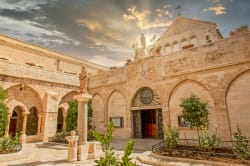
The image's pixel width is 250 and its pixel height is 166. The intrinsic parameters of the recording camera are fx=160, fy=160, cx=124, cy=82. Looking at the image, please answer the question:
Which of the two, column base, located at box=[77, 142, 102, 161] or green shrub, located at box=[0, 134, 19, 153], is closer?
column base, located at box=[77, 142, 102, 161]

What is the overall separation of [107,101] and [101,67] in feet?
45.8

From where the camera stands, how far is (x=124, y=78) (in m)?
15.7

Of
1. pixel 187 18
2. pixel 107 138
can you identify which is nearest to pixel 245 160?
pixel 107 138

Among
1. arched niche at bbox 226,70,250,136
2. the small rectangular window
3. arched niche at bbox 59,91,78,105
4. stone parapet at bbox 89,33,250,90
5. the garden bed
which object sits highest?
stone parapet at bbox 89,33,250,90

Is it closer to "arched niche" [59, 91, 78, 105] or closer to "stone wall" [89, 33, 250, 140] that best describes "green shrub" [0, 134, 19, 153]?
"arched niche" [59, 91, 78, 105]

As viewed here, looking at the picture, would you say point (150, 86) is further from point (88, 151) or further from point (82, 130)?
point (88, 151)

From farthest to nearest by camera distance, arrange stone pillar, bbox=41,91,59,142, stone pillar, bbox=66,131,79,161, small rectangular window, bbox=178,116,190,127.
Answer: stone pillar, bbox=41,91,59,142
small rectangular window, bbox=178,116,190,127
stone pillar, bbox=66,131,79,161

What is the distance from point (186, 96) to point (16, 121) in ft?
50.5

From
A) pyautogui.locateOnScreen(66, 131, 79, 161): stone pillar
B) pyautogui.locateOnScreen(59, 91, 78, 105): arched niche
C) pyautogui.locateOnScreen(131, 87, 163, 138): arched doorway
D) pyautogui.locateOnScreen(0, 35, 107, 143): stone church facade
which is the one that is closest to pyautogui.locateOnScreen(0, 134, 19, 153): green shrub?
pyautogui.locateOnScreen(0, 35, 107, 143): stone church facade

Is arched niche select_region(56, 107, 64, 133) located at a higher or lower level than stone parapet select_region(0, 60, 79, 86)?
lower

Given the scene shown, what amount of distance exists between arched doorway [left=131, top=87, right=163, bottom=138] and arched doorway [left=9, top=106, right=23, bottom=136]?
10.8 metres

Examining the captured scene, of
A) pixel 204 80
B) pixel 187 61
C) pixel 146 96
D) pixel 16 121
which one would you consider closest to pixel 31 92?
pixel 16 121

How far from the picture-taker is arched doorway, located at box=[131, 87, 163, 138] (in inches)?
539

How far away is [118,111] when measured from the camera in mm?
15867
